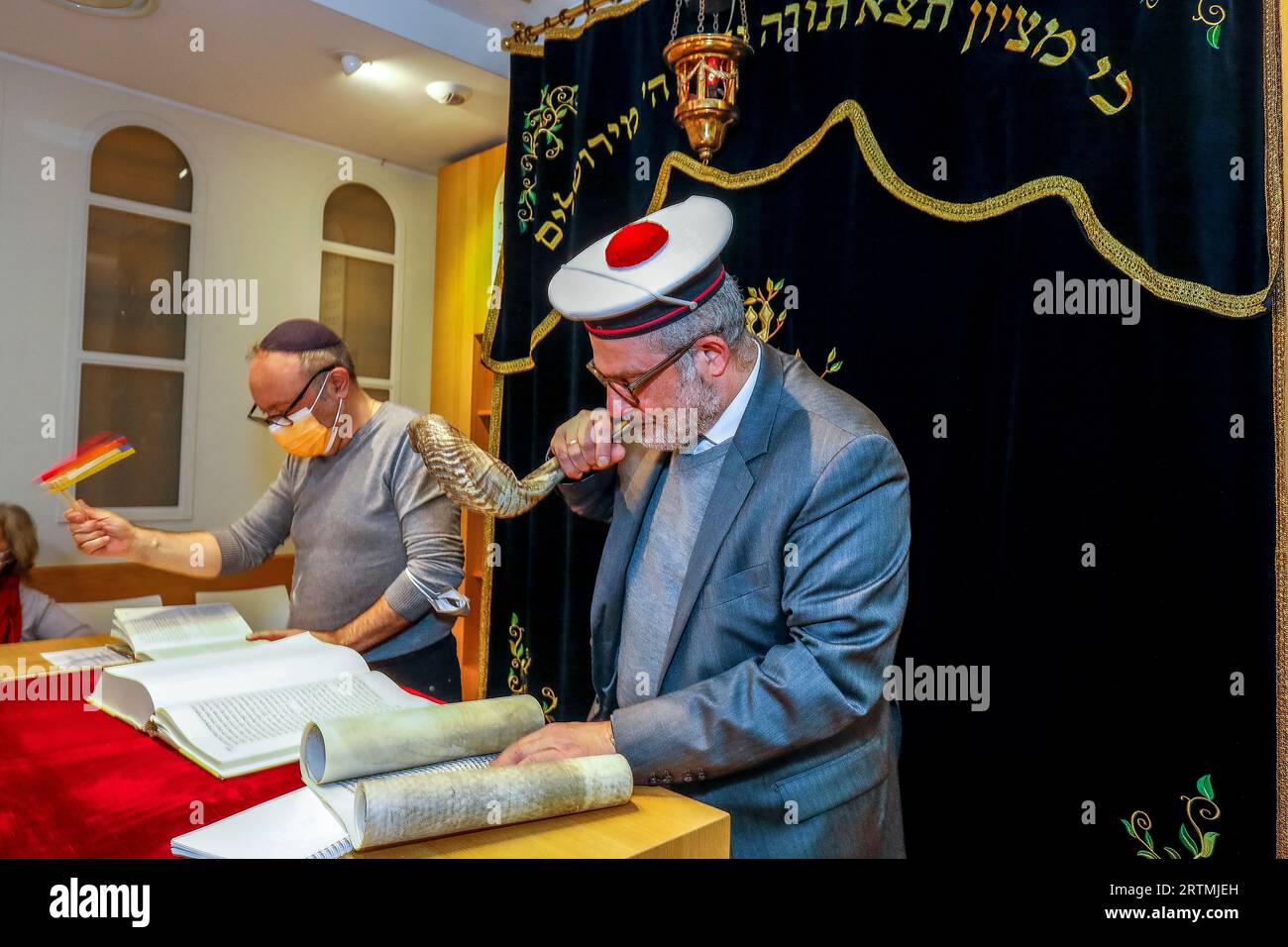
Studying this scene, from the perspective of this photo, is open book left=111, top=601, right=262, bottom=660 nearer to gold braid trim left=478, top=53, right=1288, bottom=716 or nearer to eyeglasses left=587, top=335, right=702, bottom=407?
eyeglasses left=587, top=335, right=702, bottom=407

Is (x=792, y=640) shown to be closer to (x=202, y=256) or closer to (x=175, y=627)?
(x=175, y=627)

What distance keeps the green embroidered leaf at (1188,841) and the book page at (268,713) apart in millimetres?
1537

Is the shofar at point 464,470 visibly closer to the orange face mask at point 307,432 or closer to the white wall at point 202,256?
the orange face mask at point 307,432

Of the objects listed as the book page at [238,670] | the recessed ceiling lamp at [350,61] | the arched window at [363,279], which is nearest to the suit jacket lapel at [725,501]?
the book page at [238,670]

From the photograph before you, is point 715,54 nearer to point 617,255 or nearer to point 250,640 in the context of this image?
point 617,255

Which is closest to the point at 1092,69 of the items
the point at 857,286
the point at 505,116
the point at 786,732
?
the point at 857,286

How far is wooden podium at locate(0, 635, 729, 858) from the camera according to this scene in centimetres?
91

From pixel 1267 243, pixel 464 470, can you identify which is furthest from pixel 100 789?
pixel 1267 243

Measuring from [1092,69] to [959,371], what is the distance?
0.71 meters

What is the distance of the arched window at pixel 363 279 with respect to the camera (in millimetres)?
4641

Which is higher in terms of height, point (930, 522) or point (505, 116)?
point (505, 116)

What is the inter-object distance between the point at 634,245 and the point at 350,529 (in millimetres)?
1293

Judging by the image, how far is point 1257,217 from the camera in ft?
5.44

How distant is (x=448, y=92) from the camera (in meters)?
3.83
